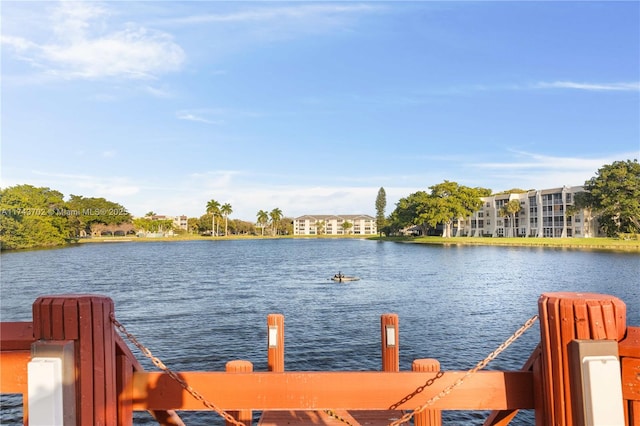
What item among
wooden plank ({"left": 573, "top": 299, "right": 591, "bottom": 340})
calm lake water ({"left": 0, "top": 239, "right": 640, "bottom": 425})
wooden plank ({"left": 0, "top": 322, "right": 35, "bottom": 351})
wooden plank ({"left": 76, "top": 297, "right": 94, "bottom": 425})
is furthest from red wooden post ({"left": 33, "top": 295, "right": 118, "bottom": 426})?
calm lake water ({"left": 0, "top": 239, "right": 640, "bottom": 425})

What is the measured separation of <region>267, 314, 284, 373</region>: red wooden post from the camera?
7441 mm

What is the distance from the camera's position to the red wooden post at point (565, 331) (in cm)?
257

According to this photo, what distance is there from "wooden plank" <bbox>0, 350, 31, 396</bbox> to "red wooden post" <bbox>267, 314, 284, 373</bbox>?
184 inches

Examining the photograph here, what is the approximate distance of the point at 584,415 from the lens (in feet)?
8.27

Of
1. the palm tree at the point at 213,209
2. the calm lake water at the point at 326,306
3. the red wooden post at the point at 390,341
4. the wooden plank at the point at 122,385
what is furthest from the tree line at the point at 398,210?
the wooden plank at the point at 122,385

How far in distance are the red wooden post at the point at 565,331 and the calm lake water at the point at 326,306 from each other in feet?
36.1

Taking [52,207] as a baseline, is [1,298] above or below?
below

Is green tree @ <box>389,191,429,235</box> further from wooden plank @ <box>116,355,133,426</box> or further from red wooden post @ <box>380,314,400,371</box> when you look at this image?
wooden plank @ <box>116,355,133,426</box>

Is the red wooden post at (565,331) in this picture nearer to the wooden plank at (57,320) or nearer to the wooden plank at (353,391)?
the wooden plank at (353,391)

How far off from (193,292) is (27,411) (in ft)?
125

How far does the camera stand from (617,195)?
88250 millimetres

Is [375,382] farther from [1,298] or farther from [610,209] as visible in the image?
[610,209]

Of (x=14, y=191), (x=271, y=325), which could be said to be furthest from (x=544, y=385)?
(x=14, y=191)

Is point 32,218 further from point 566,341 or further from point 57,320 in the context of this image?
point 566,341
